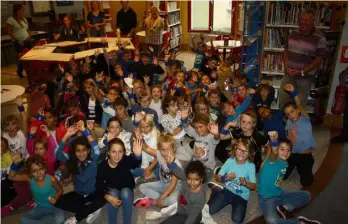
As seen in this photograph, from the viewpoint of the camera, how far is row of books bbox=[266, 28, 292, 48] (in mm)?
4840

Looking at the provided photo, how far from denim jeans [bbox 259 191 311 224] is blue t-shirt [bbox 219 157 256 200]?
193mm

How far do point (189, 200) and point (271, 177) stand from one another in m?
0.78

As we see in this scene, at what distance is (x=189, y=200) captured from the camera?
2.64 m

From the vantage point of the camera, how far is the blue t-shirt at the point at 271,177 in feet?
9.11

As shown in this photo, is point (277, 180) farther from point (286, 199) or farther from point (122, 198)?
point (122, 198)

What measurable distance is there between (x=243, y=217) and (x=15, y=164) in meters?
2.18

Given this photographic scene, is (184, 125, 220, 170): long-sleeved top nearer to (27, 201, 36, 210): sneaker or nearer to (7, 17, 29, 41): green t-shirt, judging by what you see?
(27, 201, 36, 210): sneaker

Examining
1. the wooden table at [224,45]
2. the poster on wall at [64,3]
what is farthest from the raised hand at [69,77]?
the poster on wall at [64,3]

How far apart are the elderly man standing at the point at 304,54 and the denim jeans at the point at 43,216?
3.21m

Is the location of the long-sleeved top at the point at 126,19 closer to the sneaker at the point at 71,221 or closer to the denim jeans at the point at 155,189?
the denim jeans at the point at 155,189

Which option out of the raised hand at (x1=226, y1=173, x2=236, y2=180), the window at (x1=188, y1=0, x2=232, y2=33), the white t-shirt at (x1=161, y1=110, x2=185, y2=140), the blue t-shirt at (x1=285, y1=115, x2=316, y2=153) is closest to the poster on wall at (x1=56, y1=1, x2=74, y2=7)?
the window at (x1=188, y1=0, x2=232, y2=33)

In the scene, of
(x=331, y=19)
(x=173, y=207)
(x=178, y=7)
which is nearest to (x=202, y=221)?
(x=173, y=207)

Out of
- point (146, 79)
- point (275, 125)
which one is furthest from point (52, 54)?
point (275, 125)

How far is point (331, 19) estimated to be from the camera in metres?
4.43
